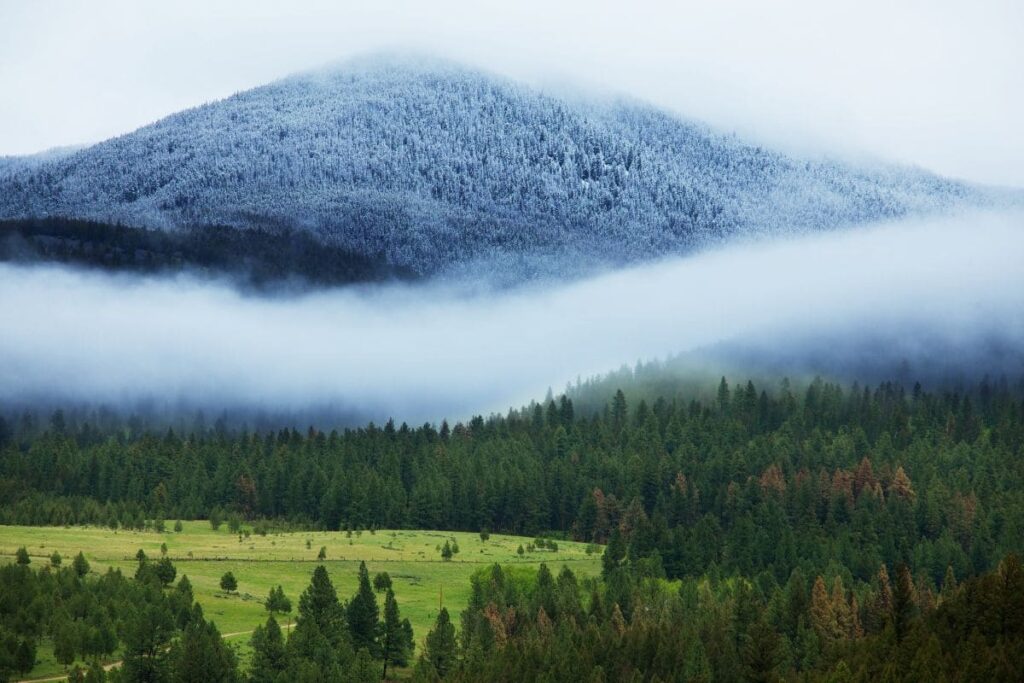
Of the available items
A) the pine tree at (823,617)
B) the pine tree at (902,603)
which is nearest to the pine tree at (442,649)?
the pine tree at (823,617)

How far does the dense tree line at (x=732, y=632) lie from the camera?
130 metres

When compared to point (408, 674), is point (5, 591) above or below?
above

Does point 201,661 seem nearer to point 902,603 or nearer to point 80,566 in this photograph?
point 80,566

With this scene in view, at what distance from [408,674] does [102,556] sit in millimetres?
52939

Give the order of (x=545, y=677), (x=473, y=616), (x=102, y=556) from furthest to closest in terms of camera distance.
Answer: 1. (x=102, y=556)
2. (x=473, y=616)
3. (x=545, y=677)

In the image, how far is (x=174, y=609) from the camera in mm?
157375

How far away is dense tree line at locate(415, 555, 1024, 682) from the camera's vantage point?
130m

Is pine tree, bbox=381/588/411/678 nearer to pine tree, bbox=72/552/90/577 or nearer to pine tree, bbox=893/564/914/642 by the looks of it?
pine tree, bbox=72/552/90/577

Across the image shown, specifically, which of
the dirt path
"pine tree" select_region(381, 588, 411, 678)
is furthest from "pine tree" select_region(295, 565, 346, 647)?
"pine tree" select_region(381, 588, 411, 678)

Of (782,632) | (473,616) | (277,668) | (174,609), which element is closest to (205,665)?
(277,668)

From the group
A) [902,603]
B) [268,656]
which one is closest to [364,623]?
[268,656]

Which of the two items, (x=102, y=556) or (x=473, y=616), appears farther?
(x=102, y=556)

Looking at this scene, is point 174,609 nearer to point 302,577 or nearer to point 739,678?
point 302,577

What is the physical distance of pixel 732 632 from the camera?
512 ft
